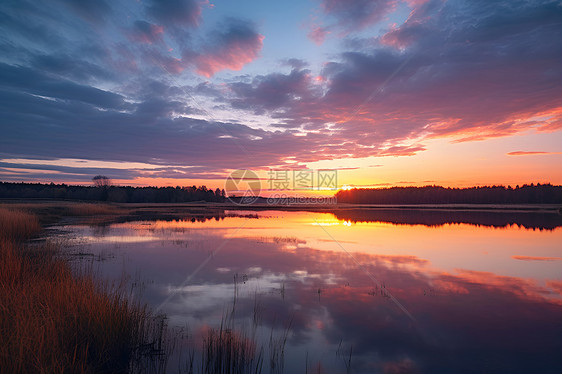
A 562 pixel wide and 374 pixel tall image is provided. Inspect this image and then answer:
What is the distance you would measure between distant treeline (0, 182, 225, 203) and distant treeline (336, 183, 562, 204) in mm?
86073

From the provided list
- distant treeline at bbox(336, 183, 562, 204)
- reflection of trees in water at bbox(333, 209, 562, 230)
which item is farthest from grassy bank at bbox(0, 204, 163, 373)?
distant treeline at bbox(336, 183, 562, 204)

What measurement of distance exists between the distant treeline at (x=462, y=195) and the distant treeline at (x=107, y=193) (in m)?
86.1

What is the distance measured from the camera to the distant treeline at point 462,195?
4978 inches

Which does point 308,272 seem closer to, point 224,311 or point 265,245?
point 224,311

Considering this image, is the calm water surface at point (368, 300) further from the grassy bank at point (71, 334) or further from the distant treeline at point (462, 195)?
the distant treeline at point (462, 195)

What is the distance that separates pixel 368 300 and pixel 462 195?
155 meters

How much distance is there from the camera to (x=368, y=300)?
11.3 m

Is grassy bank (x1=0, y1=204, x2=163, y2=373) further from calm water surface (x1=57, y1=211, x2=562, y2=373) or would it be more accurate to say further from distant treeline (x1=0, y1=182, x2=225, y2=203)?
distant treeline (x1=0, y1=182, x2=225, y2=203)

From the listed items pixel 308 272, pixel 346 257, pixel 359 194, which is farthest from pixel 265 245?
pixel 359 194

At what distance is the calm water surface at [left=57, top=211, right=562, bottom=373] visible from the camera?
749 cm

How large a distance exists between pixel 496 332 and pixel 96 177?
575 feet

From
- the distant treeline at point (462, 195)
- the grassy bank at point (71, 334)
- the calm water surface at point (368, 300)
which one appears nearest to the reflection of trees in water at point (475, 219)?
the calm water surface at point (368, 300)

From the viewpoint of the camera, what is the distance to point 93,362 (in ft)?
20.1

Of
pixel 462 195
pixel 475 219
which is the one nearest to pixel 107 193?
pixel 475 219
